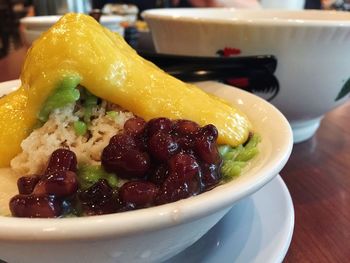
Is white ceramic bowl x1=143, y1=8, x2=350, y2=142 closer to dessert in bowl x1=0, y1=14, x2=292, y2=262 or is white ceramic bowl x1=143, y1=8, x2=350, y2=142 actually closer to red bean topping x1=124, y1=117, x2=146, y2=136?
dessert in bowl x1=0, y1=14, x2=292, y2=262

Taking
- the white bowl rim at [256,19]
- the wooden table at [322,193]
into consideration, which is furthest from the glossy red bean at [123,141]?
the white bowl rim at [256,19]

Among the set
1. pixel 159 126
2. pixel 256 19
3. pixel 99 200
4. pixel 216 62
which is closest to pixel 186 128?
pixel 159 126

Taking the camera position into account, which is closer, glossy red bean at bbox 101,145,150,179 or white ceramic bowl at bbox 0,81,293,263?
white ceramic bowl at bbox 0,81,293,263

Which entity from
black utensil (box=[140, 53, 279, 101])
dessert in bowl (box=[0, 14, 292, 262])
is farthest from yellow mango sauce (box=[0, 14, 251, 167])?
black utensil (box=[140, 53, 279, 101])

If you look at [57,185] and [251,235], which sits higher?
[57,185]

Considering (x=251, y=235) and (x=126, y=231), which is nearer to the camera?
(x=126, y=231)

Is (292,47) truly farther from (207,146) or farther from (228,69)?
(207,146)

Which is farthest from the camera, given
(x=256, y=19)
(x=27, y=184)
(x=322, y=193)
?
(x=256, y=19)
